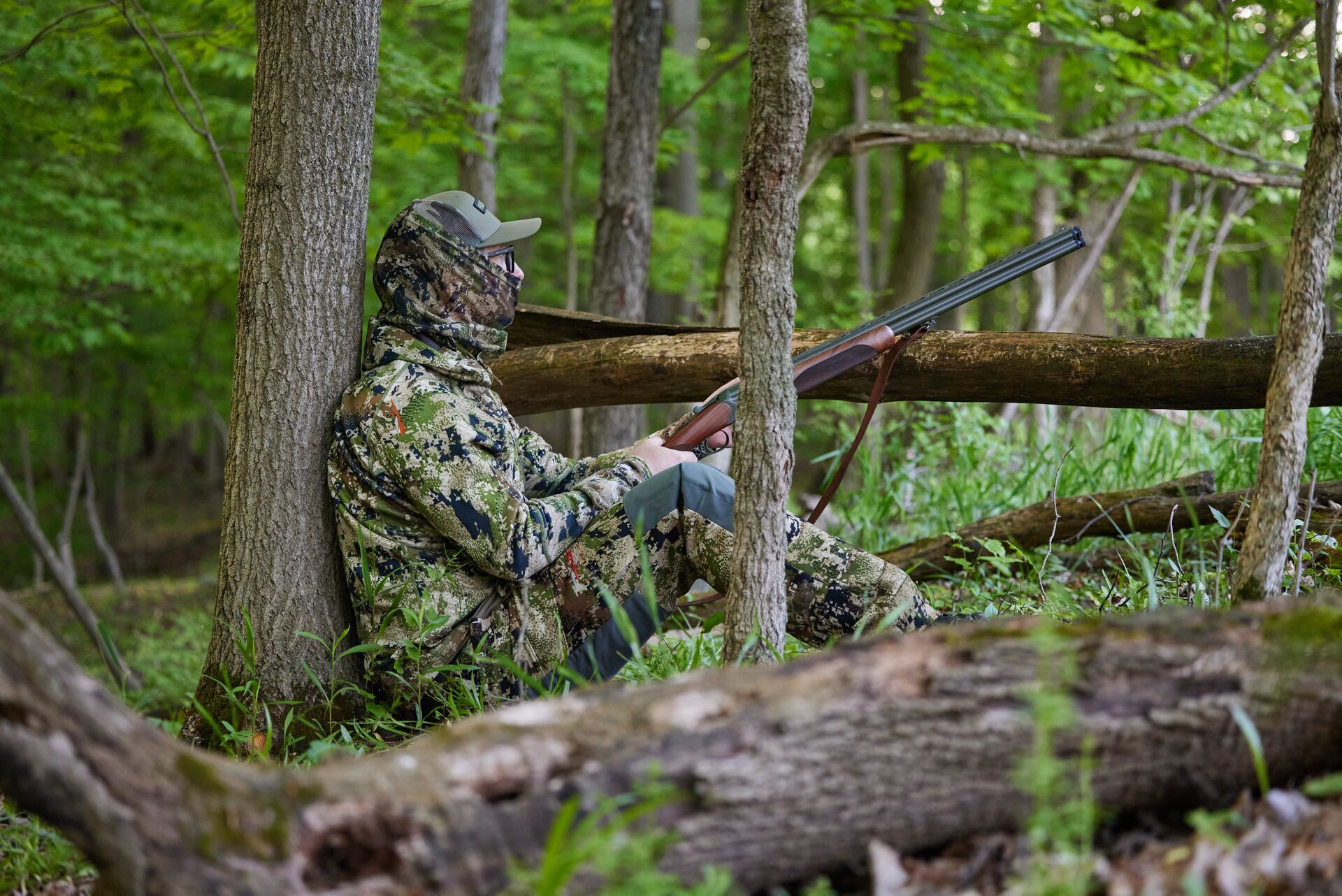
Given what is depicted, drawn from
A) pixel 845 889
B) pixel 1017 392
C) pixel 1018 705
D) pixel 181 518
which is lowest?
pixel 181 518

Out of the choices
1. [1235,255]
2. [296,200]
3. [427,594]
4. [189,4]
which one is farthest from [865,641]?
[1235,255]

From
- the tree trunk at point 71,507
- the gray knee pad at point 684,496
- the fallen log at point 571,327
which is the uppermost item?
the fallen log at point 571,327

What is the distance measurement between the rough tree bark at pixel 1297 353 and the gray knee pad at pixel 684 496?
146 cm

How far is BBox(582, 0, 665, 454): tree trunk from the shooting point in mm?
6207

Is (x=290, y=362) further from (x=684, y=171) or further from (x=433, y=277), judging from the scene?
(x=684, y=171)

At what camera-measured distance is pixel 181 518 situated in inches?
713

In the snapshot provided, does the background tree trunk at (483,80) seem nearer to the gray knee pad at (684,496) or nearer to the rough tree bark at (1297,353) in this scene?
the gray knee pad at (684,496)

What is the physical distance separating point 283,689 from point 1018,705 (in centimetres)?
247

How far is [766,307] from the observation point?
7.96 ft

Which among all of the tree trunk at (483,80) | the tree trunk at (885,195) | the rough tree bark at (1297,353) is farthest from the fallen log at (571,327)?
the tree trunk at (885,195)

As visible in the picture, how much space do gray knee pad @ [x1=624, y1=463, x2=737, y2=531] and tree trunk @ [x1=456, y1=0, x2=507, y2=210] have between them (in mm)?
3469

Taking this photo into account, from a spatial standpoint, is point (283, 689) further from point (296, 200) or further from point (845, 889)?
point (845, 889)

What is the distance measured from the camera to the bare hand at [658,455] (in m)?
3.71

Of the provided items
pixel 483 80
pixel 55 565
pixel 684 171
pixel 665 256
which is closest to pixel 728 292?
pixel 483 80
